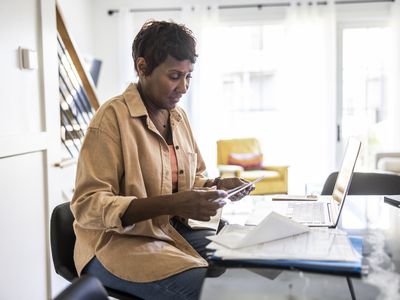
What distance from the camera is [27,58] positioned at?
1917 mm

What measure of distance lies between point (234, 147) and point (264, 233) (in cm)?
417

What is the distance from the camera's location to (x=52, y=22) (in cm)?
218

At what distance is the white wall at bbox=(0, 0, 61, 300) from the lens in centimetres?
176

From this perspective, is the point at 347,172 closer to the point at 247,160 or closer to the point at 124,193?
the point at 124,193

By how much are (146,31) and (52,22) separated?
107 centimetres

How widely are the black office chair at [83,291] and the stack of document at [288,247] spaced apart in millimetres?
236

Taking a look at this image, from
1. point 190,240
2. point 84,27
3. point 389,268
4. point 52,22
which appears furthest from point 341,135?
point 389,268

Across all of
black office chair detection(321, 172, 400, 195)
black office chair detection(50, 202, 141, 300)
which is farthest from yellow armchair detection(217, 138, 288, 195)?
black office chair detection(50, 202, 141, 300)

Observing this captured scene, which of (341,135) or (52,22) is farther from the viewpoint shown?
(341,135)

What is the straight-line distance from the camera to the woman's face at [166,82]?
4.23 feet

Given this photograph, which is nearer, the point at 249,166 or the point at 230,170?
the point at 230,170

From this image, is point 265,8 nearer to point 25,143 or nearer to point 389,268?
point 25,143

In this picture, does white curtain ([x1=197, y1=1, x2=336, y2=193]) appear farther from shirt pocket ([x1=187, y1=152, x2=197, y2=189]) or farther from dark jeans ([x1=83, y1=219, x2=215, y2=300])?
dark jeans ([x1=83, y1=219, x2=215, y2=300])

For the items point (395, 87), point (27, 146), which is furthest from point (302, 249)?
point (395, 87)
